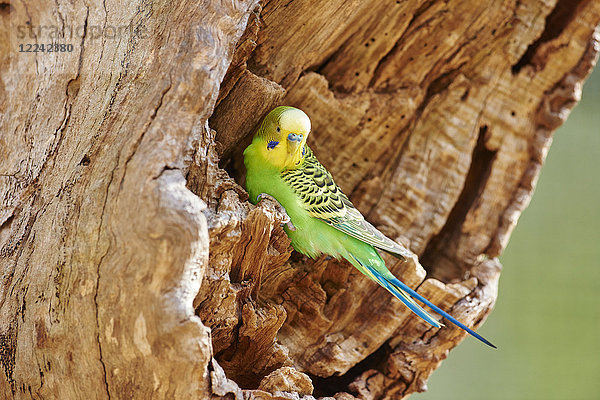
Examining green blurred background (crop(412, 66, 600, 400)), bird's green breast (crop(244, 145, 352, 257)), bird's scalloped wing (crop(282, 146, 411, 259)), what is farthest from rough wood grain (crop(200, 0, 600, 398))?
green blurred background (crop(412, 66, 600, 400))

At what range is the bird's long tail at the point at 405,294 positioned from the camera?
7.14ft

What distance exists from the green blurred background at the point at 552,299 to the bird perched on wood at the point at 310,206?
2336mm

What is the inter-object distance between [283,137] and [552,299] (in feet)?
10.4

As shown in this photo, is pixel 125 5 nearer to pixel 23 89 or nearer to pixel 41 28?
pixel 41 28

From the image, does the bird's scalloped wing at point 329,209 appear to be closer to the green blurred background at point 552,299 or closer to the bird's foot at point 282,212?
the bird's foot at point 282,212

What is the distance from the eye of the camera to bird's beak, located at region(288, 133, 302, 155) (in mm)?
2182

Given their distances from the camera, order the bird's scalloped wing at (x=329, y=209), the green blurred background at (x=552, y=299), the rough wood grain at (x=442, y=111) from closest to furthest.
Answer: the bird's scalloped wing at (x=329, y=209) < the rough wood grain at (x=442, y=111) < the green blurred background at (x=552, y=299)

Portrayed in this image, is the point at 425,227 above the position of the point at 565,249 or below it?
above

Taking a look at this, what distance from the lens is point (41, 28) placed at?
187 centimetres

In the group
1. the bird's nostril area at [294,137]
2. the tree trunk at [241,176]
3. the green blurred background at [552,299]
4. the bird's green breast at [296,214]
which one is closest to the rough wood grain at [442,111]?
the tree trunk at [241,176]

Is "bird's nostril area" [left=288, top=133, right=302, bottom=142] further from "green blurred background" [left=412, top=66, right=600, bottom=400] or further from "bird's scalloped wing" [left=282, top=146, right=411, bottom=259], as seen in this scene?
"green blurred background" [left=412, top=66, right=600, bottom=400]

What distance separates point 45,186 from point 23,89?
36cm

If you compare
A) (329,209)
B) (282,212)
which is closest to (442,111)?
(329,209)

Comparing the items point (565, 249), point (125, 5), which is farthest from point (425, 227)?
point (565, 249)
